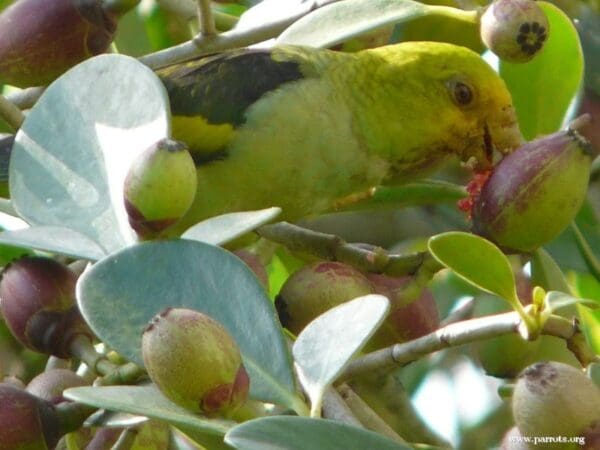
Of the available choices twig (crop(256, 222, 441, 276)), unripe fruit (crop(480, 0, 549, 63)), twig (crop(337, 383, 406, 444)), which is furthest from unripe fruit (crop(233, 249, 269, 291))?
unripe fruit (crop(480, 0, 549, 63))

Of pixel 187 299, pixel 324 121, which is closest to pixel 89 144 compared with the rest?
pixel 187 299

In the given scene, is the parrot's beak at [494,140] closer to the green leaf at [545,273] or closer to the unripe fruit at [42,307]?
the green leaf at [545,273]

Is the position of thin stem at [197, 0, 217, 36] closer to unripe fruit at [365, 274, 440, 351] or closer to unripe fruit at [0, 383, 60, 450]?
unripe fruit at [365, 274, 440, 351]

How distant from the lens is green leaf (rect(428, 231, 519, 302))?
3.59 feet

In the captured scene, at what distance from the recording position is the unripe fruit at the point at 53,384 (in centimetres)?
135

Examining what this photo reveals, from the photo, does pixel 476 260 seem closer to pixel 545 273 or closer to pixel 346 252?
pixel 545 273

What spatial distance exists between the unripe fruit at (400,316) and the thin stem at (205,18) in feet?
1.54

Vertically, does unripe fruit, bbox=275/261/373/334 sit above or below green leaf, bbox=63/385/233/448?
below

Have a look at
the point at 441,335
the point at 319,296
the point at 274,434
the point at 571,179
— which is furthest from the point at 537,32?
the point at 274,434

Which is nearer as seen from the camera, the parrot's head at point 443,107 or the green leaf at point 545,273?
the green leaf at point 545,273

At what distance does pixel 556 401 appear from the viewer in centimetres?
101

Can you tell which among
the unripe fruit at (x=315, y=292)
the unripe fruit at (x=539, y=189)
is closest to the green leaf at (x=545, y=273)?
the unripe fruit at (x=539, y=189)

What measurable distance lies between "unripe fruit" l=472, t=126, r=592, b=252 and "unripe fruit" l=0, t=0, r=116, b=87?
2.30ft

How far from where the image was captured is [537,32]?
5.08 feet
